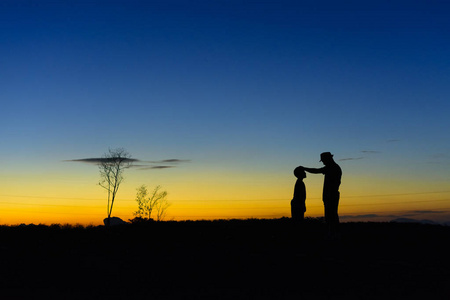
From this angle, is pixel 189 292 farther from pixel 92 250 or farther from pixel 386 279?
pixel 92 250

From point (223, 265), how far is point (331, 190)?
6329mm

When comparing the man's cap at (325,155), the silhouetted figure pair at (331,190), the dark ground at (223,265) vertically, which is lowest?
the dark ground at (223,265)

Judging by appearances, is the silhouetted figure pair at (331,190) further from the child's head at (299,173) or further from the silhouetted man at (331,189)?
the child's head at (299,173)

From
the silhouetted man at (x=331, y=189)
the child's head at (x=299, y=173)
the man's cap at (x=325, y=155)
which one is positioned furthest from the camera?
the child's head at (x=299, y=173)

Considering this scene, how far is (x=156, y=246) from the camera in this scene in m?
17.0

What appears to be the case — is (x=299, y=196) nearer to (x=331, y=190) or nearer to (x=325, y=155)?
(x=331, y=190)

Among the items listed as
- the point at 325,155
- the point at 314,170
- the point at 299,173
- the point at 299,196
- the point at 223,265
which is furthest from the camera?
the point at 299,196

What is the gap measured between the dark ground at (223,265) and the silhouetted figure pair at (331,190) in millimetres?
694

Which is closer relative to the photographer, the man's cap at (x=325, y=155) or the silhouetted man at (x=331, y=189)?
the silhouetted man at (x=331, y=189)

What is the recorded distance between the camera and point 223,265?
13344 mm

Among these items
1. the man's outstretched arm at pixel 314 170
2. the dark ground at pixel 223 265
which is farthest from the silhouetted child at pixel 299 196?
the man's outstretched arm at pixel 314 170

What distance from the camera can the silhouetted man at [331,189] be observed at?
18.0 m

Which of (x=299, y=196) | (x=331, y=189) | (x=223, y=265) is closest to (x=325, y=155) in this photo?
(x=331, y=189)

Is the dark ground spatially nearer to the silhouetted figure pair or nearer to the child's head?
the silhouetted figure pair
